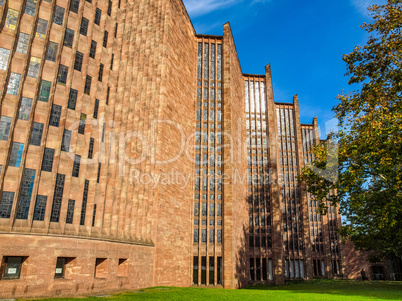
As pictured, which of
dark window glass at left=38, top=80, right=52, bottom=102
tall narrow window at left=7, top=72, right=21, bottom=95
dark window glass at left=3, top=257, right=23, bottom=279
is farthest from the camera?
dark window glass at left=38, top=80, right=52, bottom=102

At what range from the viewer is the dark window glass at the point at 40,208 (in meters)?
19.0

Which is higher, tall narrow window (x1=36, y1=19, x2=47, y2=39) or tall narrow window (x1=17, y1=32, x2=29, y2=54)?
tall narrow window (x1=36, y1=19, x2=47, y2=39)

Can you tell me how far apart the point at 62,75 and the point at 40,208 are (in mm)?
9140

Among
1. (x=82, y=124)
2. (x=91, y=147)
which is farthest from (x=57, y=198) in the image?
(x=82, y=124)

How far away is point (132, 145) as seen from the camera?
95.3 ft

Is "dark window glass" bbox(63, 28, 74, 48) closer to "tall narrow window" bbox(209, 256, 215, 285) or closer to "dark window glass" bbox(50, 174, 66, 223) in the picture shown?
"dark window glass" bbox(50, 174, 66, 223)

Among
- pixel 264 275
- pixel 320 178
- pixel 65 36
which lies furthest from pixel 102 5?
pixel 264 275

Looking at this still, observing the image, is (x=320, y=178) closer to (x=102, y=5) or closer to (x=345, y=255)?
(x=102, y=5)

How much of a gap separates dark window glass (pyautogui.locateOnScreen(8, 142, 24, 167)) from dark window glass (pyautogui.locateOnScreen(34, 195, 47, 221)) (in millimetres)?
2343

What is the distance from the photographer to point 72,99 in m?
22.6

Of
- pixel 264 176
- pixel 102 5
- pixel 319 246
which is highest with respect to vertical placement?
pixel 102 5

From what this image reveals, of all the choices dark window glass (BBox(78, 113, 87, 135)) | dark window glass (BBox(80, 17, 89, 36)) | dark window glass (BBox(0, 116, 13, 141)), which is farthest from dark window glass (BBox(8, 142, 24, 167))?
dark window glass (BBox(80, 17, 89, 36))

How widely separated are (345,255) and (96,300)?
251 feet

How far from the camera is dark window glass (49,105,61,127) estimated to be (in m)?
21.0
